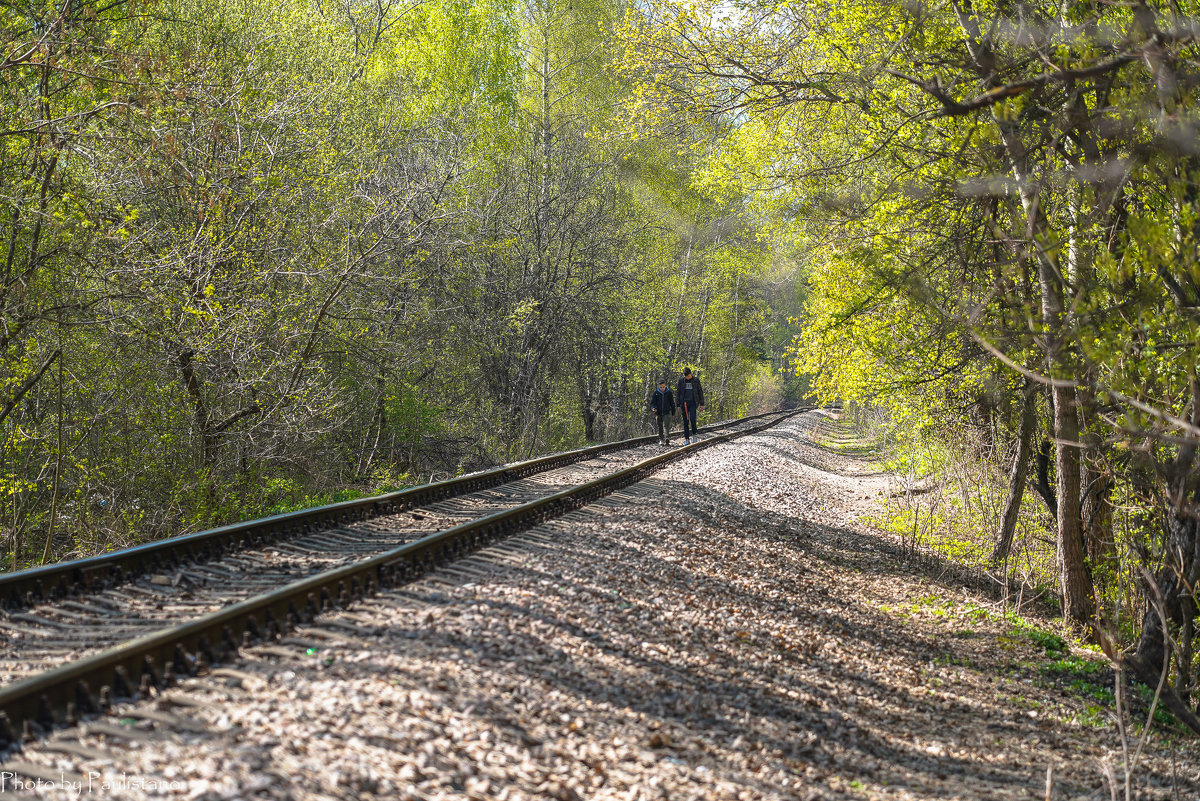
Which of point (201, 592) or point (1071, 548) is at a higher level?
point (201, 592)

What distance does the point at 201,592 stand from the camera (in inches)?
257

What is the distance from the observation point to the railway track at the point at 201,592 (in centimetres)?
417

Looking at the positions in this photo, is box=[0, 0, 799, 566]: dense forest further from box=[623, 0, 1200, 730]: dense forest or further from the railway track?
the railway track

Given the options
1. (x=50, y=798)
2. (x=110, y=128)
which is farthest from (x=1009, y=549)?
(x=110, y=128)

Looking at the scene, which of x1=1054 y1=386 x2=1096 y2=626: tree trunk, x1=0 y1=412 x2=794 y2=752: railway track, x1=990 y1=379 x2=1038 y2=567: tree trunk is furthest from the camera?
x1=990 y1=379 x2=1038 y2=567: tree trunk

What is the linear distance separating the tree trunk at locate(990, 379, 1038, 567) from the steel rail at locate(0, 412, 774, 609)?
741 centimetres

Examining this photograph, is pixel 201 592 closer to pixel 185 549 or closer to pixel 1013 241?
pixel 185 549

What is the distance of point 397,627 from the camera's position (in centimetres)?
568

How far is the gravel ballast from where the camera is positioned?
384 cm

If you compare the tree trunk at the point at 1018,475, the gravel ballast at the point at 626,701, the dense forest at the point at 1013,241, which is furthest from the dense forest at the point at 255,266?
the tree trunk at the point at 1018,475

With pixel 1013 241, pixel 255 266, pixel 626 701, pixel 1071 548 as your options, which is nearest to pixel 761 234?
pixel 1071 548

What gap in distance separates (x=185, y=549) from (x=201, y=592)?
1126 mm

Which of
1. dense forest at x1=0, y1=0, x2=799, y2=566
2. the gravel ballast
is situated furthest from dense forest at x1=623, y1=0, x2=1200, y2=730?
dense forest at x1=0, y1=0, x2=799, y2=566

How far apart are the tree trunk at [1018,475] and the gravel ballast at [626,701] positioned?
145cm
